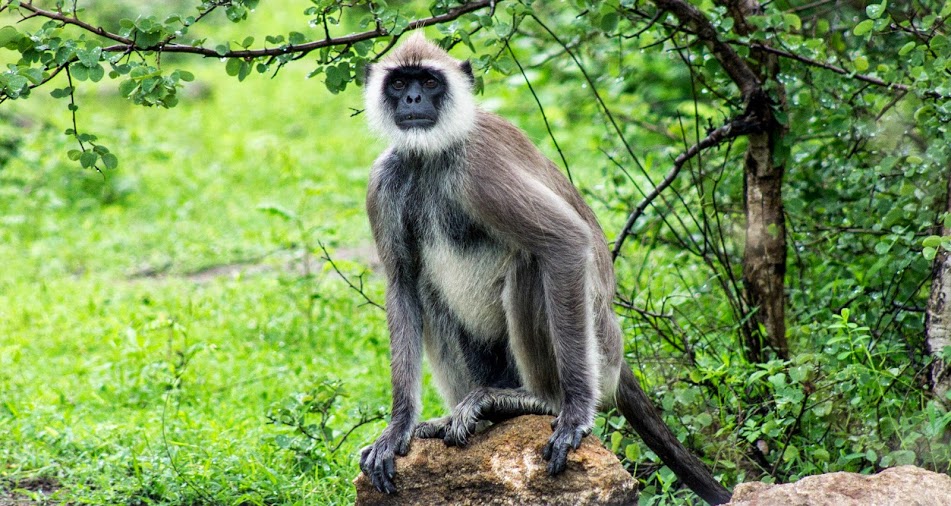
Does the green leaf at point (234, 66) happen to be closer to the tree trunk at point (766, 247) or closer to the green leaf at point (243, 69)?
the green leaf at point (243, 69)

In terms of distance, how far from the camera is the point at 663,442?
434 cm

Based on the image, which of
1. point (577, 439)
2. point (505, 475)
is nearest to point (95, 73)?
point (505, 475)

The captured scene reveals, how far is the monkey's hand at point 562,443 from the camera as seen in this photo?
3812 mm

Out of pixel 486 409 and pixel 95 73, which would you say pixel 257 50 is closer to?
pixel 95 73

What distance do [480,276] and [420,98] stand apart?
77 cm

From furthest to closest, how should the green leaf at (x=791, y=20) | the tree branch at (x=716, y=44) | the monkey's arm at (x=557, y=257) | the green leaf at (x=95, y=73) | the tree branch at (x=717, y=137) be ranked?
the tree branch at (x=717, y=137) < the tree branch at (x=716, y=44) < the green leaf at (x=791, y=20) < the monkey's arm at (x=557, y=257) < the green leaf at (x=95, y=73)

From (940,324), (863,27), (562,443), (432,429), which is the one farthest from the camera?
(432,429)

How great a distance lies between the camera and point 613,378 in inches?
171

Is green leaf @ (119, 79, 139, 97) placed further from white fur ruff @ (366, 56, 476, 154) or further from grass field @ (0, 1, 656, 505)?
grass field @ (0, 1, 656, 505)

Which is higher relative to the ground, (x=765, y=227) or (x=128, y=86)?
(x=128, y=86)

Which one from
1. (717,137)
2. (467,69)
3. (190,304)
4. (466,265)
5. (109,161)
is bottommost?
(190,304)

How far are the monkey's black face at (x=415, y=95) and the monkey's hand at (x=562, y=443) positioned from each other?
1.32 metres

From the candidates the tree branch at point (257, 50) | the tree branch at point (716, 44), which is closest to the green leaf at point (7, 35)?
the tree branch at point (257, 50)

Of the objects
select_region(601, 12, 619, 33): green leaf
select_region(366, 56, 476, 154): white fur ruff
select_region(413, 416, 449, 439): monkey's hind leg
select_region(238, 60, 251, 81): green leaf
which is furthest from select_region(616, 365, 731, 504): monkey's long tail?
select_region(238, 60, 251, 81): green leaf
